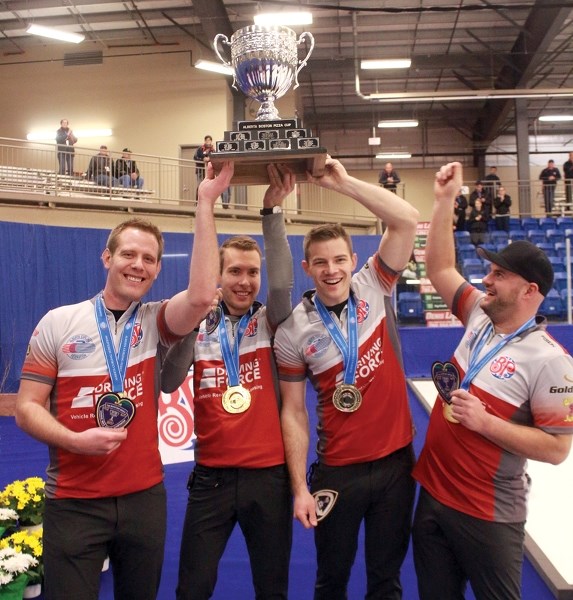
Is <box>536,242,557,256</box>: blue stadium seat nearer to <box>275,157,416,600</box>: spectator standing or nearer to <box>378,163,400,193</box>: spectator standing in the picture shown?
<box>378,163,400,193</box>: spectator standing

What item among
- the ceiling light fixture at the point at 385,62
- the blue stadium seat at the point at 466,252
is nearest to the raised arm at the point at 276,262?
the ceiling light fixture at the point at 385,62

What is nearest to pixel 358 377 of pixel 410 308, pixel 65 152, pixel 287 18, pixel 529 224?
pixel 410 308

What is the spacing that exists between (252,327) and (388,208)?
746 millimetres

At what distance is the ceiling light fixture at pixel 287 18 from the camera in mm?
10555

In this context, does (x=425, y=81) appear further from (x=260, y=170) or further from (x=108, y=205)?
(x=260, y=170)

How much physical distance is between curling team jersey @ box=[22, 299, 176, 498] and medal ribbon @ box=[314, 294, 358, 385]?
28.9 inches

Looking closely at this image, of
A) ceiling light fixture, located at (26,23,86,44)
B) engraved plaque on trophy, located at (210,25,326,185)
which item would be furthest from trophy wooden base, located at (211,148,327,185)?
ceiling light fixture, located at (26,23,86,44)

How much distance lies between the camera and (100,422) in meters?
1.87

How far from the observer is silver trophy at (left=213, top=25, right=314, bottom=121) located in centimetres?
255

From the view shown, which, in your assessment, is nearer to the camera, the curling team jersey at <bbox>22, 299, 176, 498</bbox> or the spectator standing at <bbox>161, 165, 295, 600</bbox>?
the curling team jersey at <bbox>22, 299, 176, 498</bbox>

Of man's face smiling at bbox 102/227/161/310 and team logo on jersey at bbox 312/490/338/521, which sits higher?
man's face smiling at bbox 102/227/161/310

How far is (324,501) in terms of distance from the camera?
215 centimetres

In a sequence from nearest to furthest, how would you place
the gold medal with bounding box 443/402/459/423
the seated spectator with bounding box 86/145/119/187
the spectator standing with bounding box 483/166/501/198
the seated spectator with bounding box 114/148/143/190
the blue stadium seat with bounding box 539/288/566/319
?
the gold medal with bounding box 443/402/459/423 → the blue stadium seat with bounding box 539/288/566/319 → the seated spectator with bounding box 86/145/119/187 → the seated spectator with bounding box 114/148/143/190 → the spectator standing with bounding box 483/166/501/198

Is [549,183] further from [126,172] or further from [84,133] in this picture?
[84,133]
